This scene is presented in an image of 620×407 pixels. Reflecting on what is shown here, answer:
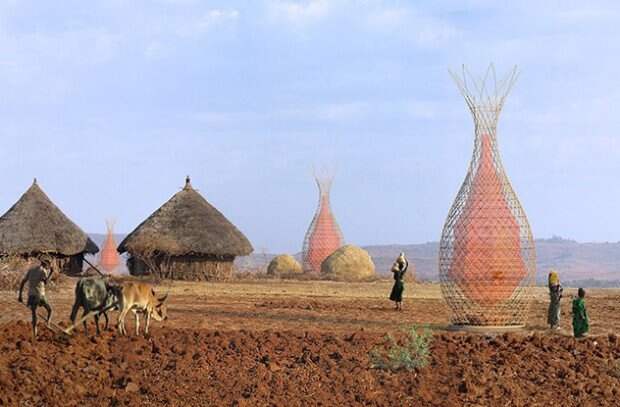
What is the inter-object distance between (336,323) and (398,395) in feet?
17.4

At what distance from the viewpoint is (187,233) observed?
101 feet

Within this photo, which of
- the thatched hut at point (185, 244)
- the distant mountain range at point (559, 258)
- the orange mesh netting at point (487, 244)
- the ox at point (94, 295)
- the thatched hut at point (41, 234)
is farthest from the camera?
the distant mountain range at point (559, 258)

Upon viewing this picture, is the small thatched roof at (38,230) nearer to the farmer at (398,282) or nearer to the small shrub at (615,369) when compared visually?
the farmer at (398,282)

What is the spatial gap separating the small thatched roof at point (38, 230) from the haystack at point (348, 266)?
7.98 metres

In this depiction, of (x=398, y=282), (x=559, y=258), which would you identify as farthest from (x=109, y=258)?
(x=559, y=258)

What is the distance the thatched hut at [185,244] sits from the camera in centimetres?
3019

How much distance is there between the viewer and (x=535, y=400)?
33.8ft

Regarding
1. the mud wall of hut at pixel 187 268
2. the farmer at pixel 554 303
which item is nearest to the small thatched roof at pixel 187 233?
the mud wall of hut at pixel 187 268

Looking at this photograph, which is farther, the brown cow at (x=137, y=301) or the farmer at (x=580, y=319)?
the farmer at (x=580, y=319)

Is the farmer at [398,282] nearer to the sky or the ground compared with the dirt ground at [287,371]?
nearer to the sky

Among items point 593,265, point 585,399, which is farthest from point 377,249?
point 585,399

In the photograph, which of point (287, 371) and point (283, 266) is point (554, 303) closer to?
point (287, 371)

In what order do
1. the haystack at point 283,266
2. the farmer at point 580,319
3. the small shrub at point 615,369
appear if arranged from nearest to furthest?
the small shrub at point 615,369 → the farmer at point 580,319 → the haystack at point 283,266

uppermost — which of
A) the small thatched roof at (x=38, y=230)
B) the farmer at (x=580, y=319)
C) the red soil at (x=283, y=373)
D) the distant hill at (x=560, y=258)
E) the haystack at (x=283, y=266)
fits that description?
the distant hill at (x=560, y=258)
